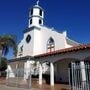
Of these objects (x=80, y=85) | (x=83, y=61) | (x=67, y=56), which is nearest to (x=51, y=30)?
(x=67, y=56)

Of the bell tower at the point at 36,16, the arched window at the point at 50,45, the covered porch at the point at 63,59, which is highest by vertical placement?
the bell tower at the point at 36,16

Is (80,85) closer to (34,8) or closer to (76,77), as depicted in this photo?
(76,77)

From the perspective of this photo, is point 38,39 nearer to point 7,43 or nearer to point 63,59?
point 7,43

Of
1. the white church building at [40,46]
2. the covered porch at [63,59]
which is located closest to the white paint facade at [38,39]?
the white church building at [40,46]

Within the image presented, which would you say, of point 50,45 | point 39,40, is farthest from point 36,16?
point 50,45

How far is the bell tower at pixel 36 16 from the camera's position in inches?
1390

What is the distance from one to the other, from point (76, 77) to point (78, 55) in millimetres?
4630

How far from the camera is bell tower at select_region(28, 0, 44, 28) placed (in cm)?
3531

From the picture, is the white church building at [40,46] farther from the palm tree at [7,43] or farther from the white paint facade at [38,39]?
the palm tree at [7,43]

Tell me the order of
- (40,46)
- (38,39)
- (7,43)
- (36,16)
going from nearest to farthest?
(7,43), (40,46), (38,39), (36,16)

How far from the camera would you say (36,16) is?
3566 cm

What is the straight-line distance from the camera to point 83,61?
58.5 ft

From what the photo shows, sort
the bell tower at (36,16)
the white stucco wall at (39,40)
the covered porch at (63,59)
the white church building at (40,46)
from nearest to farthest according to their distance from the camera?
the covered porch at (63,59) → the white church building at (40,46) → the white stucco wall at (39,40) → the bell tower at (36,16)

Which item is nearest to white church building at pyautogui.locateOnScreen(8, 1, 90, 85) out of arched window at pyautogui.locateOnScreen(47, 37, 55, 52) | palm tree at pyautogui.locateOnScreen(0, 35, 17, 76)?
arched window at pyautogui.locateOnScreen(47, 37, 55, 52)
